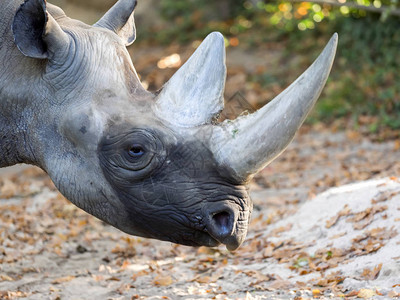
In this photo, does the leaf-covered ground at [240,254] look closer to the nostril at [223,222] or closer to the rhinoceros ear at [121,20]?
the nostril at [223,222]

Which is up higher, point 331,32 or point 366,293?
point 331,32

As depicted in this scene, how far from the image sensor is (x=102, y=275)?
6297 millimetres

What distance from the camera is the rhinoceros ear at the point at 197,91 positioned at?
422 cm

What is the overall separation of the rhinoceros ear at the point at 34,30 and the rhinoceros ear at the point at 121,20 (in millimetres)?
752

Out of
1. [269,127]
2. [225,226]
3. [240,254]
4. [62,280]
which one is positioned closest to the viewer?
[269,127]

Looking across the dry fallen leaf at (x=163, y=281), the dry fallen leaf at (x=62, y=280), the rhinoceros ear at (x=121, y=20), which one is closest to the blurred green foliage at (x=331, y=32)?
the rhinoceros ear at (x=121, y=20)

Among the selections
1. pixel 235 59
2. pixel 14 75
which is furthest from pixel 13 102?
pixel 235 59

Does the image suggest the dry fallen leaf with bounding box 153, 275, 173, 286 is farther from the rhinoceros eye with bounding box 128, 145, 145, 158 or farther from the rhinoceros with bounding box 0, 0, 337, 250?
the rhinoceros eye with bounding box 128, 145, 145, 158

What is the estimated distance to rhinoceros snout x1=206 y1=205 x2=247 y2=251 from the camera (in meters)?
4.12

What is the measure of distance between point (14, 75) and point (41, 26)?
46cm

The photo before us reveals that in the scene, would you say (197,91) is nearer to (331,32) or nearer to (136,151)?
(136,151)

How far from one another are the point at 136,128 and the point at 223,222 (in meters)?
0.76

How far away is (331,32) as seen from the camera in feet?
47.3

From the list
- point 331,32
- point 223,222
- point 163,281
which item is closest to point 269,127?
point 223,222
